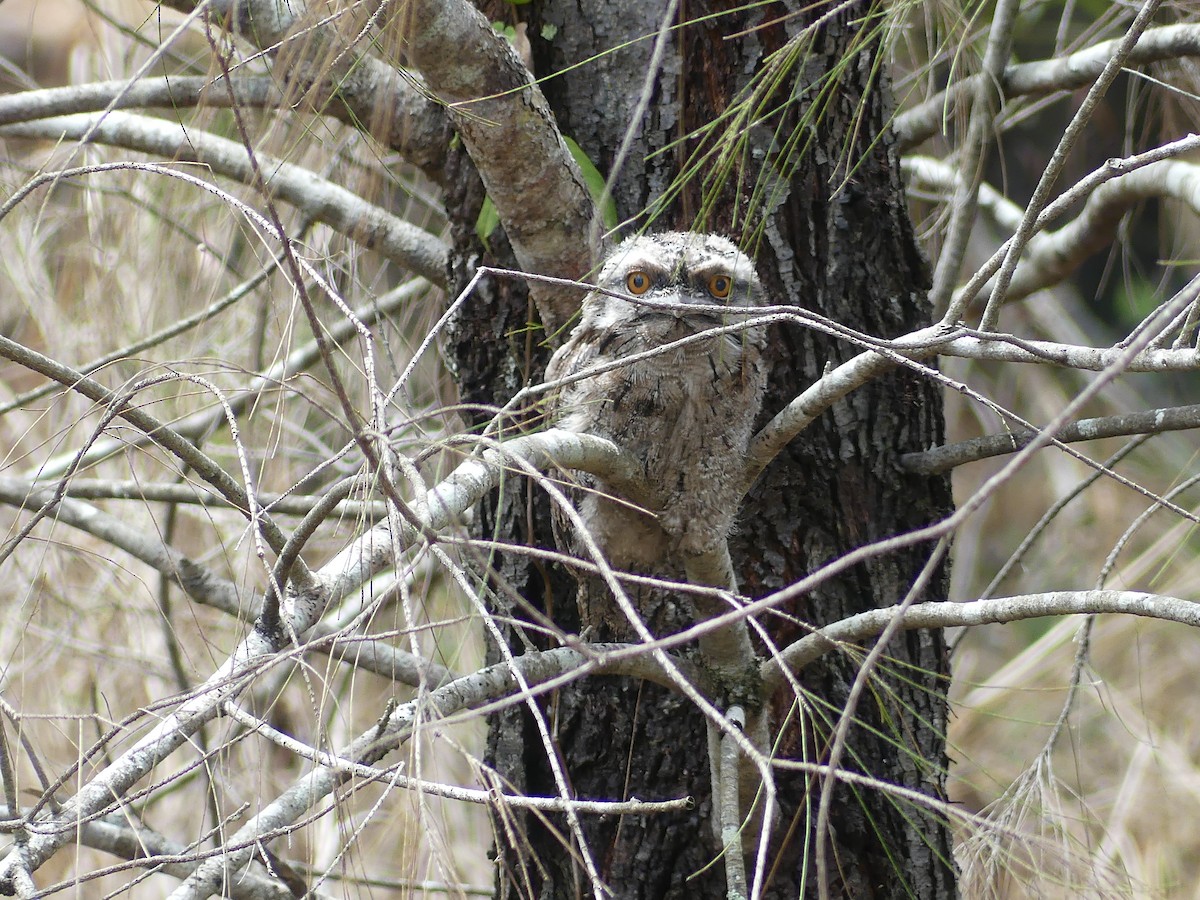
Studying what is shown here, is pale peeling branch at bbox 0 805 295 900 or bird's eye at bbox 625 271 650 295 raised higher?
bird's eye at bbox 625 271 650 295

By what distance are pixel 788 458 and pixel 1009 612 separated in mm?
939

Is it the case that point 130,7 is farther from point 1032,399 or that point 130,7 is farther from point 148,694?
point 1032,399

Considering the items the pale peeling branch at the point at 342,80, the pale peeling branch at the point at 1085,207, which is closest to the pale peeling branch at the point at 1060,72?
the pale peeling branch at the point at 1085,207

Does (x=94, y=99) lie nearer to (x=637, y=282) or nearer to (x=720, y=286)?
(x=637, y=282)

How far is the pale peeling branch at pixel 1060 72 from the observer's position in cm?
215

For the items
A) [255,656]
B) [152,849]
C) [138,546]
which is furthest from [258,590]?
[255,656]

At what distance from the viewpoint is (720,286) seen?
7.46 ft

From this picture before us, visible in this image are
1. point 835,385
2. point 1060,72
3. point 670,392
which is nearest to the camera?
point 835,385

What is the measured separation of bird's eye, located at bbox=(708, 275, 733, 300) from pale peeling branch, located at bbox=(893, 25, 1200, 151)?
0.54 meters

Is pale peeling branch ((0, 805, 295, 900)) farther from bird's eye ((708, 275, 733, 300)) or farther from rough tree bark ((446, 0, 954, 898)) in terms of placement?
bird's eye ((708, 275, 733, 300))

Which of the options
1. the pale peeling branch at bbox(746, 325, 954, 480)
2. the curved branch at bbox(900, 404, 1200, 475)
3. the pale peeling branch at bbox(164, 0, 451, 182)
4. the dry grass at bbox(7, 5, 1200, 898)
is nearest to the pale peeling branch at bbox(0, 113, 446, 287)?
the dry grass at bbox(7, 5, 1200, 898)

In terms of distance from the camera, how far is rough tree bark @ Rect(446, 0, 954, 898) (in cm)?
226

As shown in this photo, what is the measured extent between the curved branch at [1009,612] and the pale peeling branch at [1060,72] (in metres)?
0.98

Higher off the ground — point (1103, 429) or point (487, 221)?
point (487, 221)
